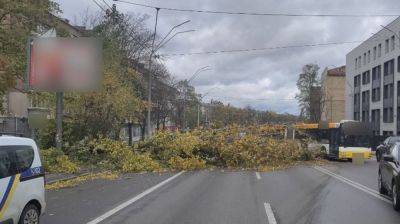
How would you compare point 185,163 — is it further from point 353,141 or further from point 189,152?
point 353,141

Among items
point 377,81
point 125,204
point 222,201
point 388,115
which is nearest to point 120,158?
point 222,201

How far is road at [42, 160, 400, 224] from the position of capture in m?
11.7

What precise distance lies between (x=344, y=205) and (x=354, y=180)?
7847 mm

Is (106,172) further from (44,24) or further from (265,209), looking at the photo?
(265,209)

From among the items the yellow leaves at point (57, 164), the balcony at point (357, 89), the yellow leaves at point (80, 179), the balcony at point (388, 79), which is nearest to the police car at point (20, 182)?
the yellow leaves at point (80, 179)

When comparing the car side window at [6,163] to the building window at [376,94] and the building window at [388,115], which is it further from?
the building window at [376,94]

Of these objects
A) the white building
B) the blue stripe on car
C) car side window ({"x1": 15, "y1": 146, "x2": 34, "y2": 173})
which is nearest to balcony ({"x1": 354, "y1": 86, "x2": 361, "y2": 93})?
the white building

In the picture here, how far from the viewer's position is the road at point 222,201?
38.4ft

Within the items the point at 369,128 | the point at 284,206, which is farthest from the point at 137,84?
the point at 284,206

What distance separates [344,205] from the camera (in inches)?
546

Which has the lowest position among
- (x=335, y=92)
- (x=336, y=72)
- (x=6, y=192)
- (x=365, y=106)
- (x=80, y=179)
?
(x=80, y=179)

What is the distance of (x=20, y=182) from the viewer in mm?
9125

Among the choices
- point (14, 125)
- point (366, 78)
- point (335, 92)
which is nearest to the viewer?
point (14, 125)

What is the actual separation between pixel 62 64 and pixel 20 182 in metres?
14.1
